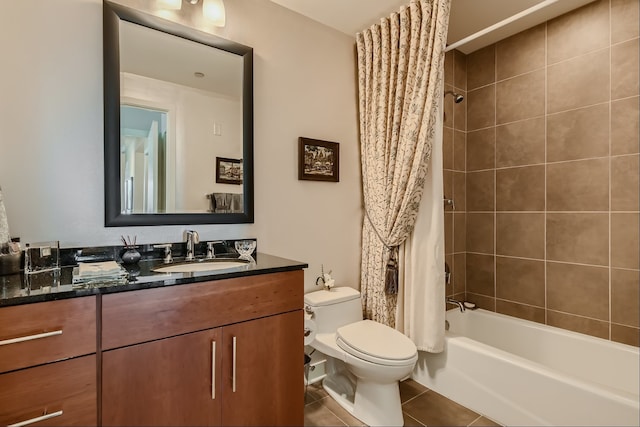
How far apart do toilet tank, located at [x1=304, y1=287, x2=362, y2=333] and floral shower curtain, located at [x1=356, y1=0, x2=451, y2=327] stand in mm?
164

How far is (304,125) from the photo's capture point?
2.05 m

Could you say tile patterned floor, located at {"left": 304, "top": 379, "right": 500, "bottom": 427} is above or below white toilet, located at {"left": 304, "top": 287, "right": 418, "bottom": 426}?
below

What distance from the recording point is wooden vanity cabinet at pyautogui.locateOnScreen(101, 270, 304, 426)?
1.02 metres

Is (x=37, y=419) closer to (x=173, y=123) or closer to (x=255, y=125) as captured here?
(x=173, y=123)

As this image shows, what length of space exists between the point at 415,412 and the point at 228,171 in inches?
69.5

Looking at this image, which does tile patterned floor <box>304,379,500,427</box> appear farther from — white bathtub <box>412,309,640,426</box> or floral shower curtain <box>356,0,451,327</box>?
floral shower curtain <box>356,0,451,327</box>

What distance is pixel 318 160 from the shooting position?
2086 millimetres

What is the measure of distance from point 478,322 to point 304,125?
6.81 feet

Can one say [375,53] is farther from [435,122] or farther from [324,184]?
[324,184]

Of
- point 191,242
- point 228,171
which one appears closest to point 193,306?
point 191,242

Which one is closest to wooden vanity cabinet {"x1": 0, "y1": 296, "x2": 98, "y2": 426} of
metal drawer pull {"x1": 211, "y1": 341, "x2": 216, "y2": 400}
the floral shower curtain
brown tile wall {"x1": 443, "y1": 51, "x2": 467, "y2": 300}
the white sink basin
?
metal drawer pull {"x1": 211, "y1": 341, "x2": 216, "y2": 400}

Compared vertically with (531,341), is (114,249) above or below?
above

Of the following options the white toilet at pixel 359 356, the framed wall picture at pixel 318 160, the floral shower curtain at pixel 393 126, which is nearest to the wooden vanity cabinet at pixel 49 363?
the white toilet at pixel 359 356

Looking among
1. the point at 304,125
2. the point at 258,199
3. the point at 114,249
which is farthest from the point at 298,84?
the point at 114,249
